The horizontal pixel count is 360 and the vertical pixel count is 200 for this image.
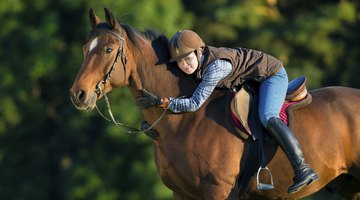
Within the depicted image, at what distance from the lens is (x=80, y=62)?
3120 centimetres

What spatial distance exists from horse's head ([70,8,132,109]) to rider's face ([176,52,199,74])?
1.83ft

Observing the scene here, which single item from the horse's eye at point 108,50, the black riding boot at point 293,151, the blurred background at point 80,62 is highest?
the horse's eye at point 108,50

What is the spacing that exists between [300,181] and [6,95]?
24.5 meters

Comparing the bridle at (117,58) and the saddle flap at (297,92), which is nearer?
the bridle at (117,58)

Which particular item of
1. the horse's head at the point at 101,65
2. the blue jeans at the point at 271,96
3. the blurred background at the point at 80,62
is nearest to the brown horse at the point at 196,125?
the horse's head at the point at 101,65

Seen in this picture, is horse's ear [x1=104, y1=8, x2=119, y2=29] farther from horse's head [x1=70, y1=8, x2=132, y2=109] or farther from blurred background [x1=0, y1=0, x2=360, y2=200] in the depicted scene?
blurred background [x1=0, y1=0, x2=360, y2=200]

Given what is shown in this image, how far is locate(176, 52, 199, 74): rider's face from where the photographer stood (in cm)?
899

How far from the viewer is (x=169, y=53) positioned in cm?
930

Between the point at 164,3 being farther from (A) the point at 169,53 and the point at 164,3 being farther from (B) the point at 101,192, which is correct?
(A) the point at 169,53

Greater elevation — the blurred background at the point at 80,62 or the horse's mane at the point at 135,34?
the horse's mane at the point at 135,34

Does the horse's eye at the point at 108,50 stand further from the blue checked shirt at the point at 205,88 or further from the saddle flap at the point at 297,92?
the saddle flap at the point at 297,92

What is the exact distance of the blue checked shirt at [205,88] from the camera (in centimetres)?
888

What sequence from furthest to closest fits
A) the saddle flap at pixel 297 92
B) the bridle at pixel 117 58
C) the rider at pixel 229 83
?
the saddle flap at pixel 297 92, the rider at pixel 229 83, the bridle at pixel 117 58

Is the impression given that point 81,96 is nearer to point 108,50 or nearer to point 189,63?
point 108,50
